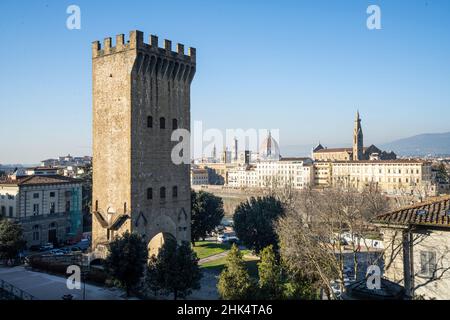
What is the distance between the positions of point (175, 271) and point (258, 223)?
1446 cm

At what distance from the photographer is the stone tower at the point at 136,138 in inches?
967

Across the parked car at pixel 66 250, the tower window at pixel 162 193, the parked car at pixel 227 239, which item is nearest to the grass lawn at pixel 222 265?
the tower window at pixel 162 193

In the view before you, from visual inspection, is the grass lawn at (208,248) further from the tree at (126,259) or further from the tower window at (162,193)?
the tree at (126,259)

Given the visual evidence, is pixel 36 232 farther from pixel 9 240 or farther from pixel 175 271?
pixel 175 271

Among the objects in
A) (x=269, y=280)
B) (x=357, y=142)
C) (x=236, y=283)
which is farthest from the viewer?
(x=357, y=142)

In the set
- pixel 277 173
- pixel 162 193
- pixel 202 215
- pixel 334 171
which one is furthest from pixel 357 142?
pixel 162 193

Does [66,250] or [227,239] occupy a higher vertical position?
[66,250]

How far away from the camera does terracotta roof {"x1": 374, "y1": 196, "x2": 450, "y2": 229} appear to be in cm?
1359

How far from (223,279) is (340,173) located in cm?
9814

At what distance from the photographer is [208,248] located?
4019 cm

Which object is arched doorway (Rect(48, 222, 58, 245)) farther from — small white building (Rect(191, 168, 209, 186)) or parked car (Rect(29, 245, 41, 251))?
small white building (Rect(191, 168, 209, 186))

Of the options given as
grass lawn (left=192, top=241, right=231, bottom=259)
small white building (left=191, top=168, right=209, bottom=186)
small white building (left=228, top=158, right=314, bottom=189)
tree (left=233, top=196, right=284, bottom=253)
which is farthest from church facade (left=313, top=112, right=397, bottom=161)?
tree (left=233, top=196, right=284, bottom=253)

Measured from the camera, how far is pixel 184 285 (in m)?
20.7
